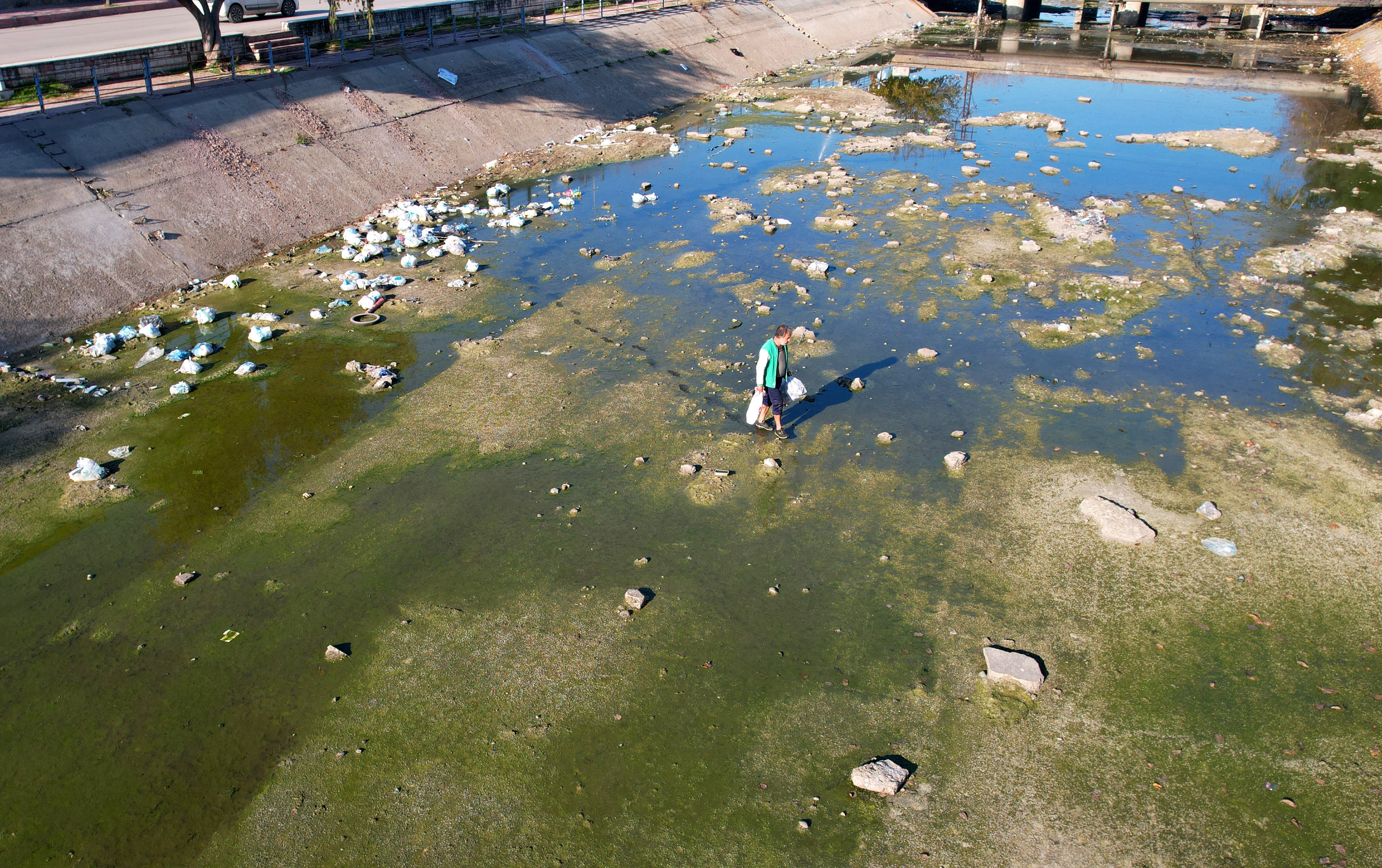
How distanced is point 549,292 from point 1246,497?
30.1 feet

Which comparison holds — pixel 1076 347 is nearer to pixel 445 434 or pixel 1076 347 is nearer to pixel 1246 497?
pixel 1246 497

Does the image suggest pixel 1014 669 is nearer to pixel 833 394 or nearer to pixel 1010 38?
pixel 833 394

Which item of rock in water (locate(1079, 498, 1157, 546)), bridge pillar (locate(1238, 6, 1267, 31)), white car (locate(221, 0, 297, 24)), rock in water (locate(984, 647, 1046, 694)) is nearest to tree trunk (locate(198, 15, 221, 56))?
white car (locate(221, 0, 297, 24))

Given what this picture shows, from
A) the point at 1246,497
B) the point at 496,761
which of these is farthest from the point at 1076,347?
the point at 496,761

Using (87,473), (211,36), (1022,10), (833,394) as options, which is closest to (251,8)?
(211,36)

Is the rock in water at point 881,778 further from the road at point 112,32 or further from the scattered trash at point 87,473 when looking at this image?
the road at point 112,32

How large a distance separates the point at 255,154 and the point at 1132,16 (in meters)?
38.4

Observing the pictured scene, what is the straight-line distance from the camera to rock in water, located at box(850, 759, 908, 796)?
514 centimetres

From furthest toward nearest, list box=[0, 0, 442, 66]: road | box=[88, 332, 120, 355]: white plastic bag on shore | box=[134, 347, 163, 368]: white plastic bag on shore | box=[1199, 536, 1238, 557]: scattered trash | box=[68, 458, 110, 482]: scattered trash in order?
box=[0, 0, 442, 66]: road → box=[88, 332, 120, 355]: white plastic bag on shore → box=[134, 347, 163, 368]: white plastic bag on shore → box=[68, 458, 110, 482]: scattered trash → box=[1199, 536, 1238, 557]: scattered trash

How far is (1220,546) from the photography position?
23.2ft

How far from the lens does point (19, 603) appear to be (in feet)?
22.2

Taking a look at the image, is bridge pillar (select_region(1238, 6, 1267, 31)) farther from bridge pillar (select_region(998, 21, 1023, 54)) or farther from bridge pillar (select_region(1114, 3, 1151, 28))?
bridge pillar (select_region(998, 21, 1023, 54))

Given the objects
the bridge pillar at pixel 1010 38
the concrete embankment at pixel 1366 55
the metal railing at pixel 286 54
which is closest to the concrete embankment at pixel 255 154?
the metal railing at pixel 286 54

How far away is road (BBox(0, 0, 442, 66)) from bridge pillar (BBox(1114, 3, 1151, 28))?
3060 cm
